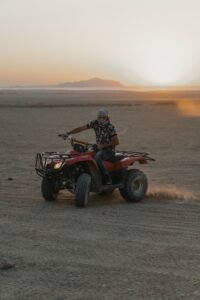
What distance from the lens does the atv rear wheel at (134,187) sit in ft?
36.8

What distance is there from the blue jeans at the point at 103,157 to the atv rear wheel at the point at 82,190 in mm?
485

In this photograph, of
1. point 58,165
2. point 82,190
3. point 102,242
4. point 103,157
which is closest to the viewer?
point 102,242

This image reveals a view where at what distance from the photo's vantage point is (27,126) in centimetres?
3153

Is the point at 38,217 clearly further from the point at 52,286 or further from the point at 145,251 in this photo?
the point at 52,286

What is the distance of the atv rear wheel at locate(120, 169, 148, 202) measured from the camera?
1120 cm

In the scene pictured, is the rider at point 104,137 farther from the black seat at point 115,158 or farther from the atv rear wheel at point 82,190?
the atv rear wheel at point 82,190

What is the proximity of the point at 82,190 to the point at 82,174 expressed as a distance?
1.20 ft

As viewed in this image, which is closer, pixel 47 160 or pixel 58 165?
pixel 58 165

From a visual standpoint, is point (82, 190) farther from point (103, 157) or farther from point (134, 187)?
point (134, 187)

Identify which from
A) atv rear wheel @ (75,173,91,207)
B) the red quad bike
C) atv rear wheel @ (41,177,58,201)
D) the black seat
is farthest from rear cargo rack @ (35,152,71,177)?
the black seat

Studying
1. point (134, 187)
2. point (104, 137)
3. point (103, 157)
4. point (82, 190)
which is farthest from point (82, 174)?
point (134, 187)

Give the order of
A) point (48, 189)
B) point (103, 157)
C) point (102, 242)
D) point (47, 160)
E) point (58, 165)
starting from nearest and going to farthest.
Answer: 1. point (102, 242)
2. point (58, 165)
3. point (47, 160)
4. point (103, 157)
5. point (48, 189)

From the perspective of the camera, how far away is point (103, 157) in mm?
11156

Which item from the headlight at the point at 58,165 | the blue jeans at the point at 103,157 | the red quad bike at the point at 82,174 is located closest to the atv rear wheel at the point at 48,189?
the red quad bike at the point at 82,174
